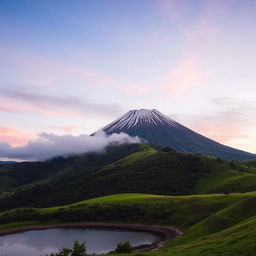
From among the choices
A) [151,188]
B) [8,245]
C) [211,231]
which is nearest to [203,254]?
[211,231]

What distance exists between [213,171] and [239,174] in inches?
856

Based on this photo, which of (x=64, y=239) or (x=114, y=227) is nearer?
(x=64, y=239)

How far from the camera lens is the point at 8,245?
10569 cm

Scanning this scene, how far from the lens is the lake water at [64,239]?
91625 mm

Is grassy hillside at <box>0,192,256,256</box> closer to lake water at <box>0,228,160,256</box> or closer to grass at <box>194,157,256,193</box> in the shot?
lake water at <box>0,228,160,256</box>

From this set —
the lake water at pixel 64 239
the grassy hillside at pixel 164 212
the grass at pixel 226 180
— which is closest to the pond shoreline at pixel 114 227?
the grassy hillside at pixel 164 212

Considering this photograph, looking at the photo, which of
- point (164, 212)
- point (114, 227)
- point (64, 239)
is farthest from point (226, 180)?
point (64, 239)

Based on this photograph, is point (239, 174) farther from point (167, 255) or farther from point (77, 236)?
point (167, 255)

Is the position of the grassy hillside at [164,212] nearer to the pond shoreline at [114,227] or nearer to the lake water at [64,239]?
the pond shoreline at [114,227]

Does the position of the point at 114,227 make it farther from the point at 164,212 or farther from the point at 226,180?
the point at 226,180

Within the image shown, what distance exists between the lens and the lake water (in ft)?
301

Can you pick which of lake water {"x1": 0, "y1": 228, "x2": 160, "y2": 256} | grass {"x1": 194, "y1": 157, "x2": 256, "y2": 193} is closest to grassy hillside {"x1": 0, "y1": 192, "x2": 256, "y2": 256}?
lake water {"x1": 0, "y1": 228, "x2": 160, "y2": 256}

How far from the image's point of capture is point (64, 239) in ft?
348

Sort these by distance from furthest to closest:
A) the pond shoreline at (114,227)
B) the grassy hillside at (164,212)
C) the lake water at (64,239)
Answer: the pond shoreline at (114,227) < the lake water at (64,239) < the grassy hillside at (164,212)
